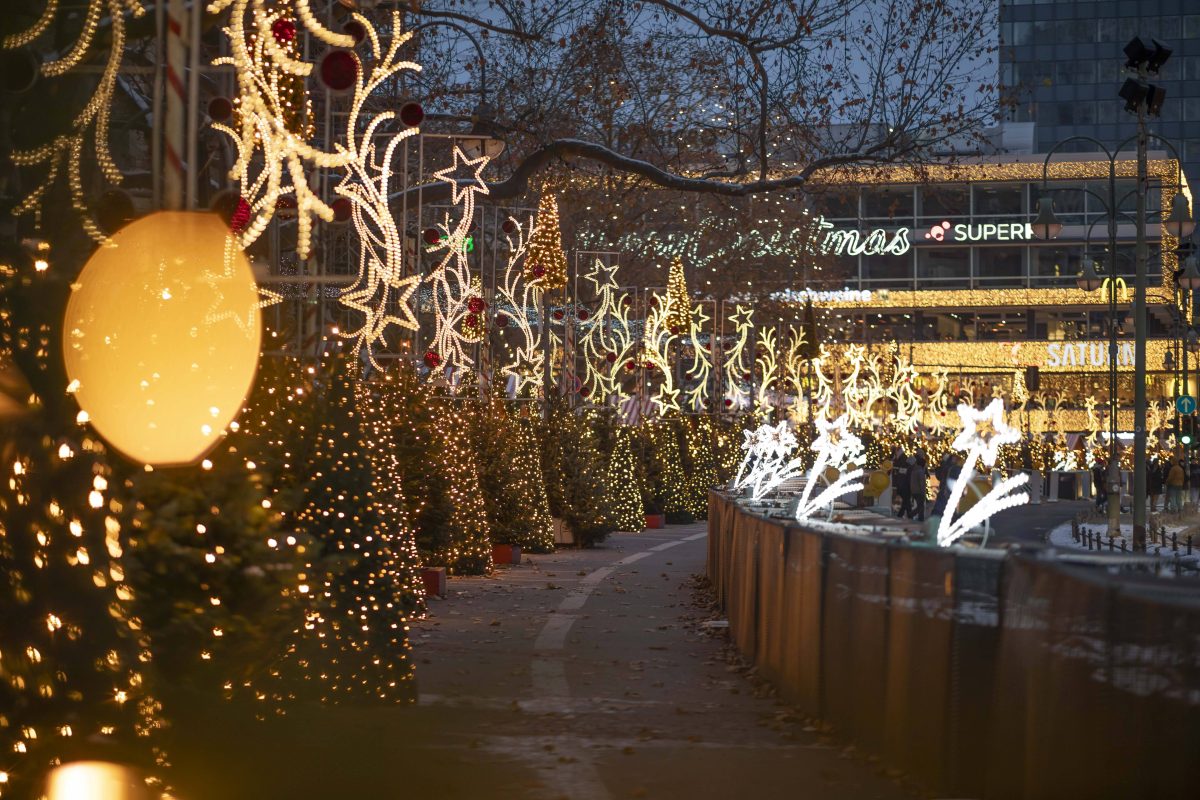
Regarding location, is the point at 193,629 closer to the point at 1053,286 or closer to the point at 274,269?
the point at 274,269

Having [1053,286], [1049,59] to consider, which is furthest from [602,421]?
[1049,59]

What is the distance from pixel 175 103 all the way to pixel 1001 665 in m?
4.51

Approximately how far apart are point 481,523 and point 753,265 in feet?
126

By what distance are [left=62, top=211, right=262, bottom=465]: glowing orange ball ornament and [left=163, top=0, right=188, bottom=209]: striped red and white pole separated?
585mm

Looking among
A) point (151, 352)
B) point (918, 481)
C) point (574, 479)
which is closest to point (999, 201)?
point (918, 481)

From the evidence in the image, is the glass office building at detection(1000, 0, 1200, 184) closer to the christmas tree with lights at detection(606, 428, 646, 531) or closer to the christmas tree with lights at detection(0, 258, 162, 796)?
the christmas tree with lights at detection(606, 428, 646, 531)

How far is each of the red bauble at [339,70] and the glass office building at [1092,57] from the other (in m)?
147

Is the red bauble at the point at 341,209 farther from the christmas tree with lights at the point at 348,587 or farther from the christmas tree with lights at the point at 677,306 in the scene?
the christmas tree with lights at the point at 677,306

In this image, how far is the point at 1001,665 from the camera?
7.68m

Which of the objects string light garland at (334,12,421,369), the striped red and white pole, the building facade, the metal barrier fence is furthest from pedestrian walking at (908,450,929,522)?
the building facade

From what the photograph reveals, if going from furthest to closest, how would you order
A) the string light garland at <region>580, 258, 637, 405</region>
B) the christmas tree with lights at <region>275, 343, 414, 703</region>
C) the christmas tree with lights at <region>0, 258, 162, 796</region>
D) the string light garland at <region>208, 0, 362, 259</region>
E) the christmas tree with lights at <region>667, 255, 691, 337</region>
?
the christmas tree with lights at <region>667, 255, 691, 337</region>, the string light garland at <region>580, 258, 637, 405</region>, the string light garland at <region>208, 0, 362, 259</region>, the christmas tree with lights at <region>275, 343, 414, 703</region>, the christmas tree with lights at <region>0, 258, 162, 796</region>

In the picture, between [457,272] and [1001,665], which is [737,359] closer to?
[457,272]

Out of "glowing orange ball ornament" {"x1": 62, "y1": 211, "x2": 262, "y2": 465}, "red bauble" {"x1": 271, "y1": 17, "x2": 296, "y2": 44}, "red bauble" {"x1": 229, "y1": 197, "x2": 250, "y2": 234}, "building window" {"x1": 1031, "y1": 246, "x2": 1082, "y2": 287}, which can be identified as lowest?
"glowing orange ball ornament" {"x1": 62, "y1": 211, "x2": 262, "y2": 465}

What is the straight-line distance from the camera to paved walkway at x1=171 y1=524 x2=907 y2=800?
7.87m
